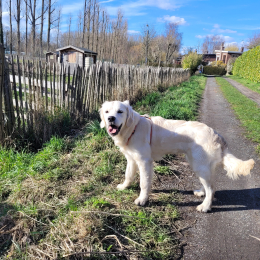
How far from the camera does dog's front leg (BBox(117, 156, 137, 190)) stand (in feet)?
11.5

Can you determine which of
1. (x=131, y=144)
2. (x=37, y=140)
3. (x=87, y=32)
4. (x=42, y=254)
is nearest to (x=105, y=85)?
(x=37, y=140)

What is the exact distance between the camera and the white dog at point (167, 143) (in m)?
3.10

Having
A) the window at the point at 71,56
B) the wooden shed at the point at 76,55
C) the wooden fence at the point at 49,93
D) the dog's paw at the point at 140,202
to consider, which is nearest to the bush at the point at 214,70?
the wooden shed at the point at 76,55

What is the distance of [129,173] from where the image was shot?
357 cm

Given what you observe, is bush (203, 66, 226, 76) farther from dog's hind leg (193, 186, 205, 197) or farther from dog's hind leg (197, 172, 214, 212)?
dog's hind leg (197, 172, 214, 212)

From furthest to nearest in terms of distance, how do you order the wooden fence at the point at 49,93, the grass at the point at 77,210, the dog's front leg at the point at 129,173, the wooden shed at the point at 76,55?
the wooden shed at the point at 76,55
the wooden fence at the point at 49,93
the dog's front leg at the point at 129,173
the grass at the point at 77,210

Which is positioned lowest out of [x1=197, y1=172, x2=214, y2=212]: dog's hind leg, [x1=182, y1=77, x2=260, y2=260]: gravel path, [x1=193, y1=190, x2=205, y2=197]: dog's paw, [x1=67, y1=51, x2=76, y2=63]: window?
[x1=182, y1=77, x2=260, y2=260]: gravel path

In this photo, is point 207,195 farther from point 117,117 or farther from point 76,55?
point 76,55

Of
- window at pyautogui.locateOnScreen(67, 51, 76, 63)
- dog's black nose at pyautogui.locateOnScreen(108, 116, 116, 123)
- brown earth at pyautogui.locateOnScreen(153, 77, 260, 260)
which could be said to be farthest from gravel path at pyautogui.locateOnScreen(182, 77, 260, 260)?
window at pyautogui.locateOnScreen(67, 51, 76, 63)

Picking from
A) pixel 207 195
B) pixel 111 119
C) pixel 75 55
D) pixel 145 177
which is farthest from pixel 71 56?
pixel 207 195

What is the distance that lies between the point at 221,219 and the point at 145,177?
4.08 feet

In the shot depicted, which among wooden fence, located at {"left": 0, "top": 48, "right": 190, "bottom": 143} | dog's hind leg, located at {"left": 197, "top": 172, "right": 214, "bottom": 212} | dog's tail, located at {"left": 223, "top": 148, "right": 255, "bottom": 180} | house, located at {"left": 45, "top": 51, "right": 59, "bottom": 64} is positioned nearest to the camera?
dog's tail, located at {"left": 223, "top": 148, "right": 255, "bottom": 180}

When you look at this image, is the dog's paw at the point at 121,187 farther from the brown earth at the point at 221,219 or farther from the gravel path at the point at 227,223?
the gravel path at the point at 227,223

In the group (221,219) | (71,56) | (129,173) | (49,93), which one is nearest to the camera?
(221,219)
